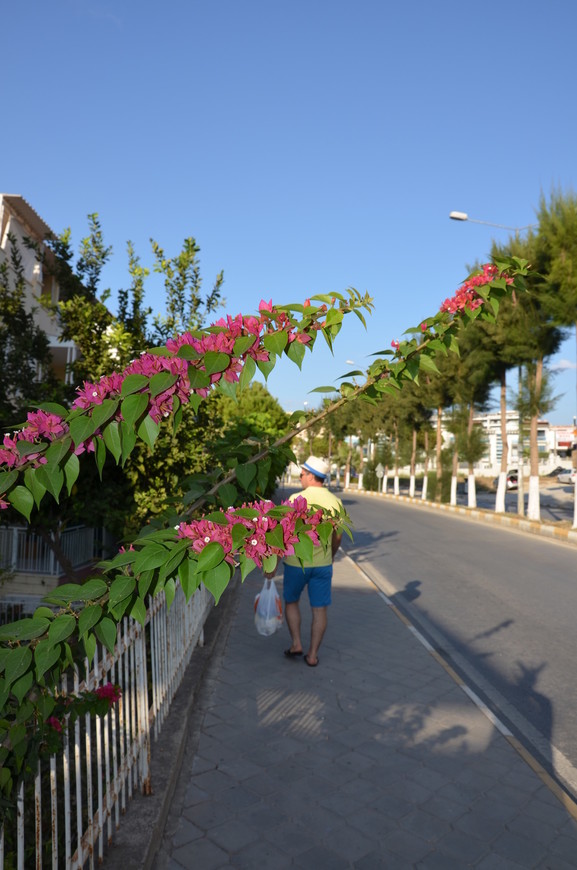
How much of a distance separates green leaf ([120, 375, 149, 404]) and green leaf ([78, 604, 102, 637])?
0.48 meters

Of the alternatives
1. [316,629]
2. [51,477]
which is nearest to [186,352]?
[51,477]

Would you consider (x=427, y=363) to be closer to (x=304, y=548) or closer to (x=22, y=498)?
(x=304, y=548)

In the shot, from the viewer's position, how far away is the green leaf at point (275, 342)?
61.9 inches

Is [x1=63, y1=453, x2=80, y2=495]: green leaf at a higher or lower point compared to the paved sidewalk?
higher

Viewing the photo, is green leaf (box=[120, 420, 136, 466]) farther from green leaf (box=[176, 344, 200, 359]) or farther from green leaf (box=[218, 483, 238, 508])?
green leaf (box=[218, 483, 238, 508])

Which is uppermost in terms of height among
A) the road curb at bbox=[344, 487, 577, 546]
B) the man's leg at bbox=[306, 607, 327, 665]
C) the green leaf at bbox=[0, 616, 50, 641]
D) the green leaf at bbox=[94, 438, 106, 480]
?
the green leaf at bbox=[94, 438, 106, 480]

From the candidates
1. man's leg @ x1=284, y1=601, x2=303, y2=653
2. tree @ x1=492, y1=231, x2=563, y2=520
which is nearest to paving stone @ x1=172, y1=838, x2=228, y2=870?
man's leg @ x1=284, y1=601, x2=303, y2=653

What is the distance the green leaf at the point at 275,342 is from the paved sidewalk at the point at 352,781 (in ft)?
8.39

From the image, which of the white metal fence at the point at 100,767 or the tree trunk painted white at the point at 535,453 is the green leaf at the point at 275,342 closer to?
the white metal fence at the point at 100,767

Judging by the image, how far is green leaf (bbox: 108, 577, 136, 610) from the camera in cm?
148

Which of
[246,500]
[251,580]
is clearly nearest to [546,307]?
[251,580]

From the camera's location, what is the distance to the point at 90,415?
153cm

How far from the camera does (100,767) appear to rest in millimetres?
2986

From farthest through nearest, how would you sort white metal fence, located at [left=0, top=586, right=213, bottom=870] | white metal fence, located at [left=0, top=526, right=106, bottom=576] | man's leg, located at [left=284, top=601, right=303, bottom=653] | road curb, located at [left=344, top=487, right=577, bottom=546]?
road curb, located at [left=344, top=487, right=577, bottom=546], white metal fence, located at [left=0, top=526, right=106, bottom=576], man's leg, located at [left=284, top=601, right=303, bottom=653], white metal fence, located at [left=0, top=586, right=213, bottom=870]
